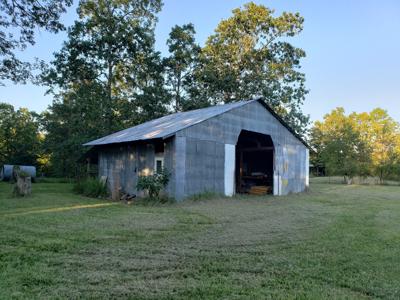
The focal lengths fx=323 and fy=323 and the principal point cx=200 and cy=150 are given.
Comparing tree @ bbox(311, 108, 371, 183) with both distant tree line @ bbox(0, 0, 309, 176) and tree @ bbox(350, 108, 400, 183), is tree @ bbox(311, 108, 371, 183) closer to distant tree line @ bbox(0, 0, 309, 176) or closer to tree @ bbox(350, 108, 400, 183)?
tree @ bbox(350, 108, 400, 183)

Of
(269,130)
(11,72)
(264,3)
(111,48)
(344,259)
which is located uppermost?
(264,3)

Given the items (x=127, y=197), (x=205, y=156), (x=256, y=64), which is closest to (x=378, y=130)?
(x=256, y=64)

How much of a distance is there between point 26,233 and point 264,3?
30916mm

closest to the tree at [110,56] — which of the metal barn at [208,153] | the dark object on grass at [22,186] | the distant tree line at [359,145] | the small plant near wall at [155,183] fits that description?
the metal barn at [208,153]

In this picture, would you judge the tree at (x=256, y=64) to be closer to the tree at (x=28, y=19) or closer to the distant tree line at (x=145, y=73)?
the distant tree line at (x=145, y=73)

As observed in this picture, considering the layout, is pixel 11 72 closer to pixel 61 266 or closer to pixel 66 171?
pixel 61 266

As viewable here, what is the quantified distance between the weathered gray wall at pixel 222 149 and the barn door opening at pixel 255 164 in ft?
2.37

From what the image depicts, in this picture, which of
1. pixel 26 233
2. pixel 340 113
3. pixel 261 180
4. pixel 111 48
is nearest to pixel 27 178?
pixel 26 233

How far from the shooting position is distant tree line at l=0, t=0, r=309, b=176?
89.4 feet

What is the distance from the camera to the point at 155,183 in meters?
13.1

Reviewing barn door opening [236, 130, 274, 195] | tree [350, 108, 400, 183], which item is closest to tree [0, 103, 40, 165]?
barn door opening [236, 130, 274, 195]

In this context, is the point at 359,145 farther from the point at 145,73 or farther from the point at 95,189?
the point at 95,189

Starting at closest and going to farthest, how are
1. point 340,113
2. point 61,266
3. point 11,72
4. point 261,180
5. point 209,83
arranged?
1. point 61,266
2. point 11,72
3. point 261,180
4. point 209,83
5. point 340,113

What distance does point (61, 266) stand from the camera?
464 cm
